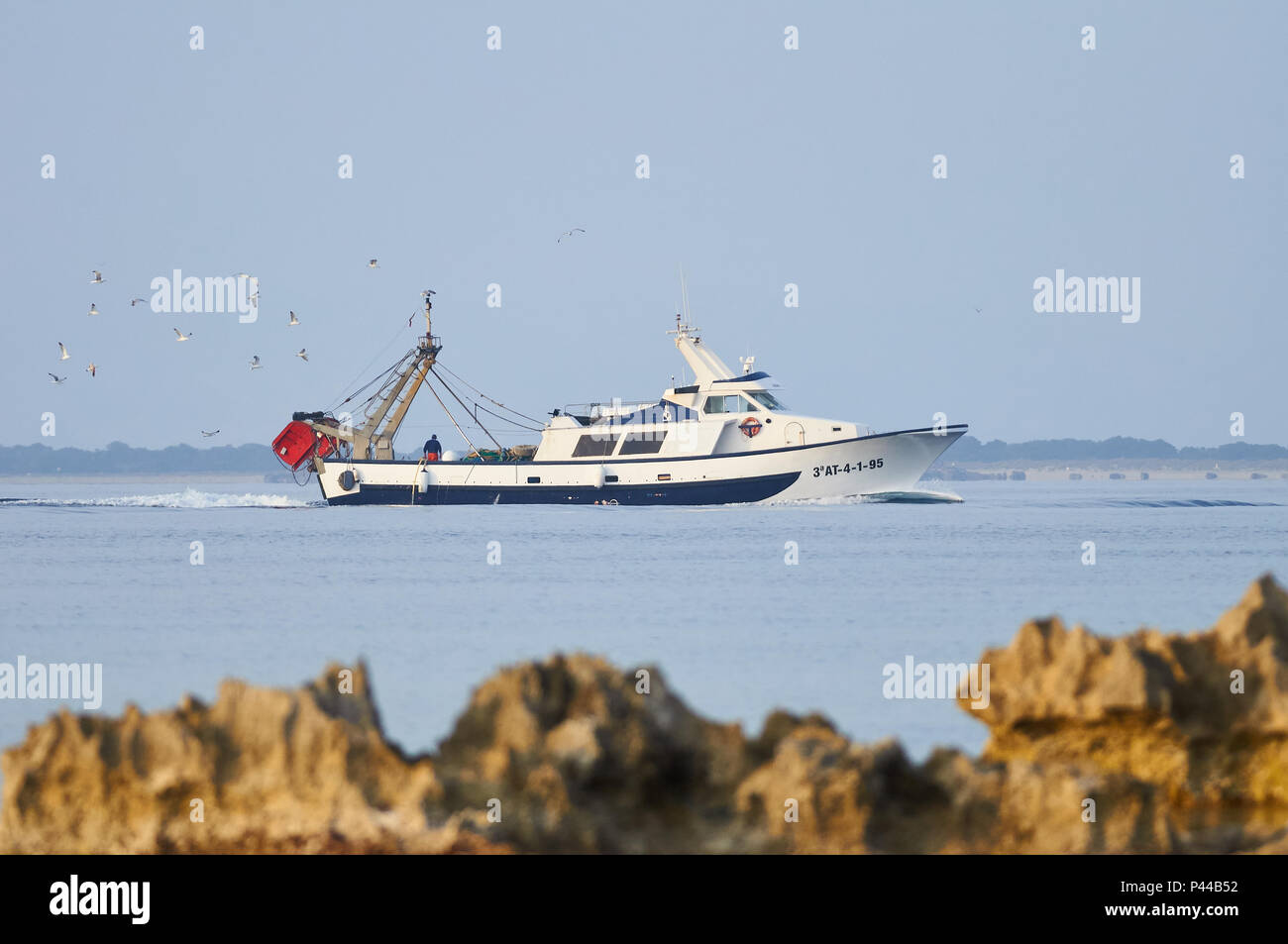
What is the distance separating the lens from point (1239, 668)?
10281mm

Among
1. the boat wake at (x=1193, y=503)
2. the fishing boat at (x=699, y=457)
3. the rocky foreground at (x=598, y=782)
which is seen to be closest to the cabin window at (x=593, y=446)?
the fishing boat at (x=699, y=457)

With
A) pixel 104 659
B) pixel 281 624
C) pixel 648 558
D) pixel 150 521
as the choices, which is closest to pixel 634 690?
pixel 104 659

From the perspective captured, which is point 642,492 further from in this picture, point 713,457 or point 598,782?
point 598,782

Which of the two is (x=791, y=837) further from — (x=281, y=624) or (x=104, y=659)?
(x=281, y=624)

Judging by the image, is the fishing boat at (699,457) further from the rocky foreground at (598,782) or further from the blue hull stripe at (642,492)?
the rocky foreground at (598,782)

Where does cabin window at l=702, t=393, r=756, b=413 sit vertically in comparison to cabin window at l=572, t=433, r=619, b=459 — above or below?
above

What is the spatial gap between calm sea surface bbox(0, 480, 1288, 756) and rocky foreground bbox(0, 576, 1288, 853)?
4.34 m

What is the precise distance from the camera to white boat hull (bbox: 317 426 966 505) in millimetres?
57812

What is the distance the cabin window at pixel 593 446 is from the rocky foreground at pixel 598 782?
5036 centimetres

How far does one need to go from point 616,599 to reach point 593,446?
31278mm

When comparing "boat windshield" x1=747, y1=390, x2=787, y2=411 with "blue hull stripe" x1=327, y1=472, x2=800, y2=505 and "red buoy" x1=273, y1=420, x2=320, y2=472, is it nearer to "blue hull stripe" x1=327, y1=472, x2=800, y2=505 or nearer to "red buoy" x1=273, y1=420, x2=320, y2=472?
"blue hull stripe" x1=327, y1=472, x2=800, y2=505

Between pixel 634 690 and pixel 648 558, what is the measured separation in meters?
30.0

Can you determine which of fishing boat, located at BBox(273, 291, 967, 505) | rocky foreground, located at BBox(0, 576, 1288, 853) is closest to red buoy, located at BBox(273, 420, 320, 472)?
fishing boat, located at BBox(273, 291, 967, 505)
